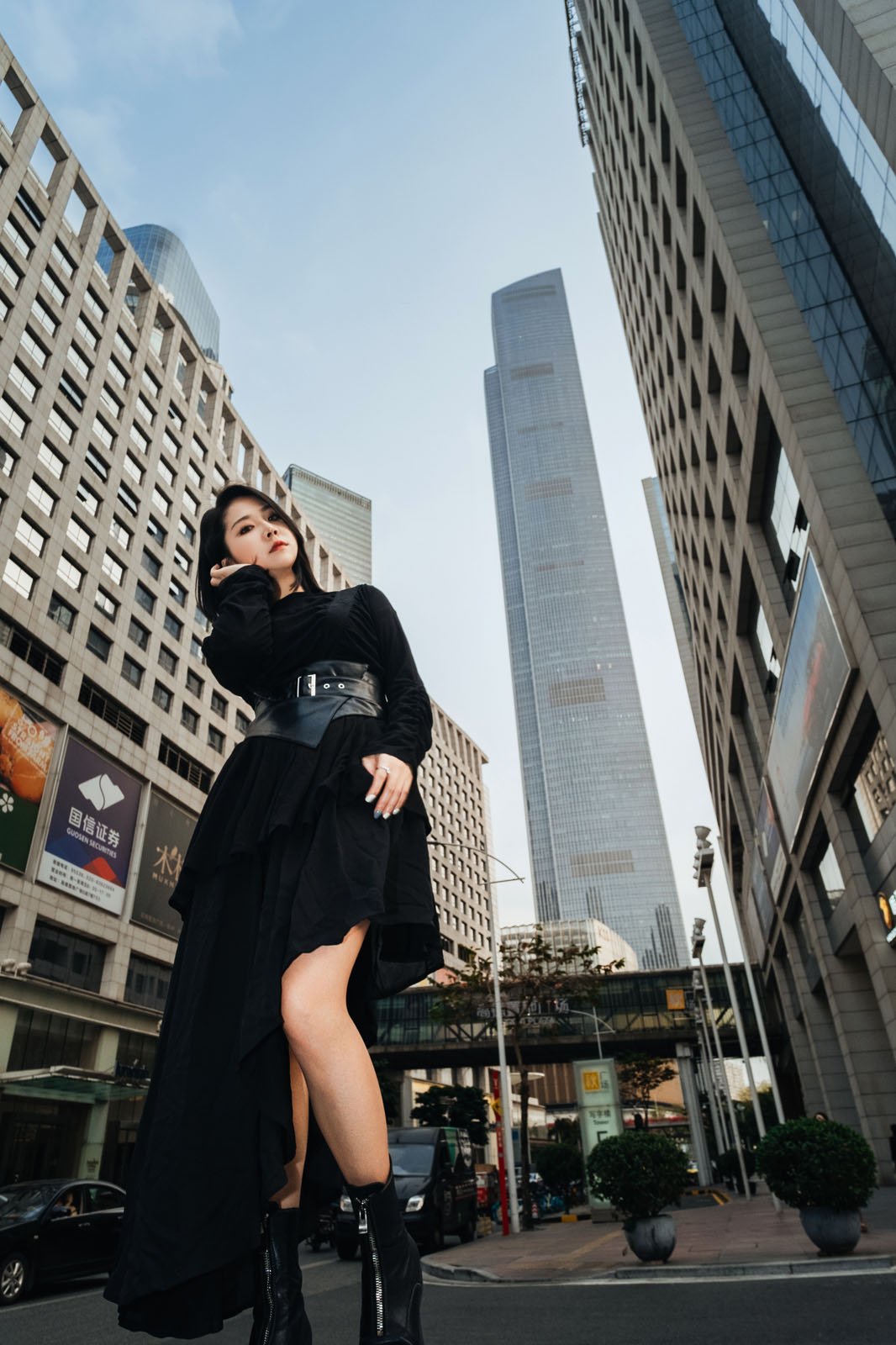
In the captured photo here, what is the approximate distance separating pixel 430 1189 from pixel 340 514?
166 m

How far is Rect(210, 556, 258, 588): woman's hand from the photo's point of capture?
8.77ft

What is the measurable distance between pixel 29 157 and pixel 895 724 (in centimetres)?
4351

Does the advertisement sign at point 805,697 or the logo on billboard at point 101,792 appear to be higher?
the logo on billboard at point 101,792

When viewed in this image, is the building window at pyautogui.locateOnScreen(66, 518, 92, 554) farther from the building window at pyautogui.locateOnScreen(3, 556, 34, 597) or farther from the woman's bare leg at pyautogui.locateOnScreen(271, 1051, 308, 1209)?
the woman's bare leg at pyautogui.locateOnScreen(271, 1051, 308, 1209)

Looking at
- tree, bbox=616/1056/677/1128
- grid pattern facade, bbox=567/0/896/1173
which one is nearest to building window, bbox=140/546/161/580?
grid pattern facade, bbox=567/0/896/1173

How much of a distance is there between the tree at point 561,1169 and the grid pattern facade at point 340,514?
139756 millimetres

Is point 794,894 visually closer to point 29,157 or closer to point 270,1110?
point 270,1110

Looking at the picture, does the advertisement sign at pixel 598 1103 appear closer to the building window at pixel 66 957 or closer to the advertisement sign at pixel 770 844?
the advertisement sign at pixel 770 844

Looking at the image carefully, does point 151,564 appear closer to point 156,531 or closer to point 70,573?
point 156,531

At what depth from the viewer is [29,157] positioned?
37656 millimetres

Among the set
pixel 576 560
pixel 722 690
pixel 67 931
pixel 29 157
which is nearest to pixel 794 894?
pixel 722 690

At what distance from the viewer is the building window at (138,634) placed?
3862 centimetres

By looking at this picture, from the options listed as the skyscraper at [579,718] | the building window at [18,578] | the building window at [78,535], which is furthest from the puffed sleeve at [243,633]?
the skyscraper at [579,718]

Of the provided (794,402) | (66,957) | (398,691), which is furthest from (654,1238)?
(66,957)
